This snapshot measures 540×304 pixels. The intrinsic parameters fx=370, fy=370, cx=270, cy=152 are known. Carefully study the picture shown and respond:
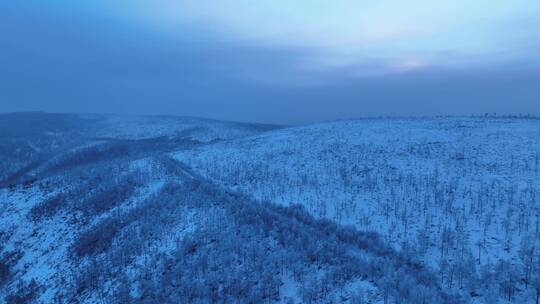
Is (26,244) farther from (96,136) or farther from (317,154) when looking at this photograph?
(96,136)

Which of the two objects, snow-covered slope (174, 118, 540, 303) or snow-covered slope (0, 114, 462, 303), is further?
snow-covered slope (174, 118, 540, 303)

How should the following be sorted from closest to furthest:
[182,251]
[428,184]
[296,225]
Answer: [182,251] → [296,225] → [428,184]

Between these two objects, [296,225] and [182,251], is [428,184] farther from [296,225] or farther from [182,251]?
[182,251]

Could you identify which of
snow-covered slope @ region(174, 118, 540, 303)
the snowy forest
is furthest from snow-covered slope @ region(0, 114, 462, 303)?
snow-covered slope @ region(174, 118, 540, 303)

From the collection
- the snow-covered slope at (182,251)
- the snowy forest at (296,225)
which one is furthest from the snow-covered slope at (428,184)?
the snow-covered slope at (182,251)

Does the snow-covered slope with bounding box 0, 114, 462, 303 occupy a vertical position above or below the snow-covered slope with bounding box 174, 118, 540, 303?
below

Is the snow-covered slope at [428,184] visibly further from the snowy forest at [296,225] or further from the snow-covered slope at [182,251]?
the snow-covered slope at [182,251]

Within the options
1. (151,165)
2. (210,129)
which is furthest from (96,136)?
(151,165)

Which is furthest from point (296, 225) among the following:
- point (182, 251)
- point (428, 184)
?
point (428, 184)

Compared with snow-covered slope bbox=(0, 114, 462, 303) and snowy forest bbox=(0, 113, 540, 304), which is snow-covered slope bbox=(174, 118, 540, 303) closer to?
snowy forest bbox=(0, 113, 540, 304)

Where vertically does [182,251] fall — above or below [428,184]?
below
